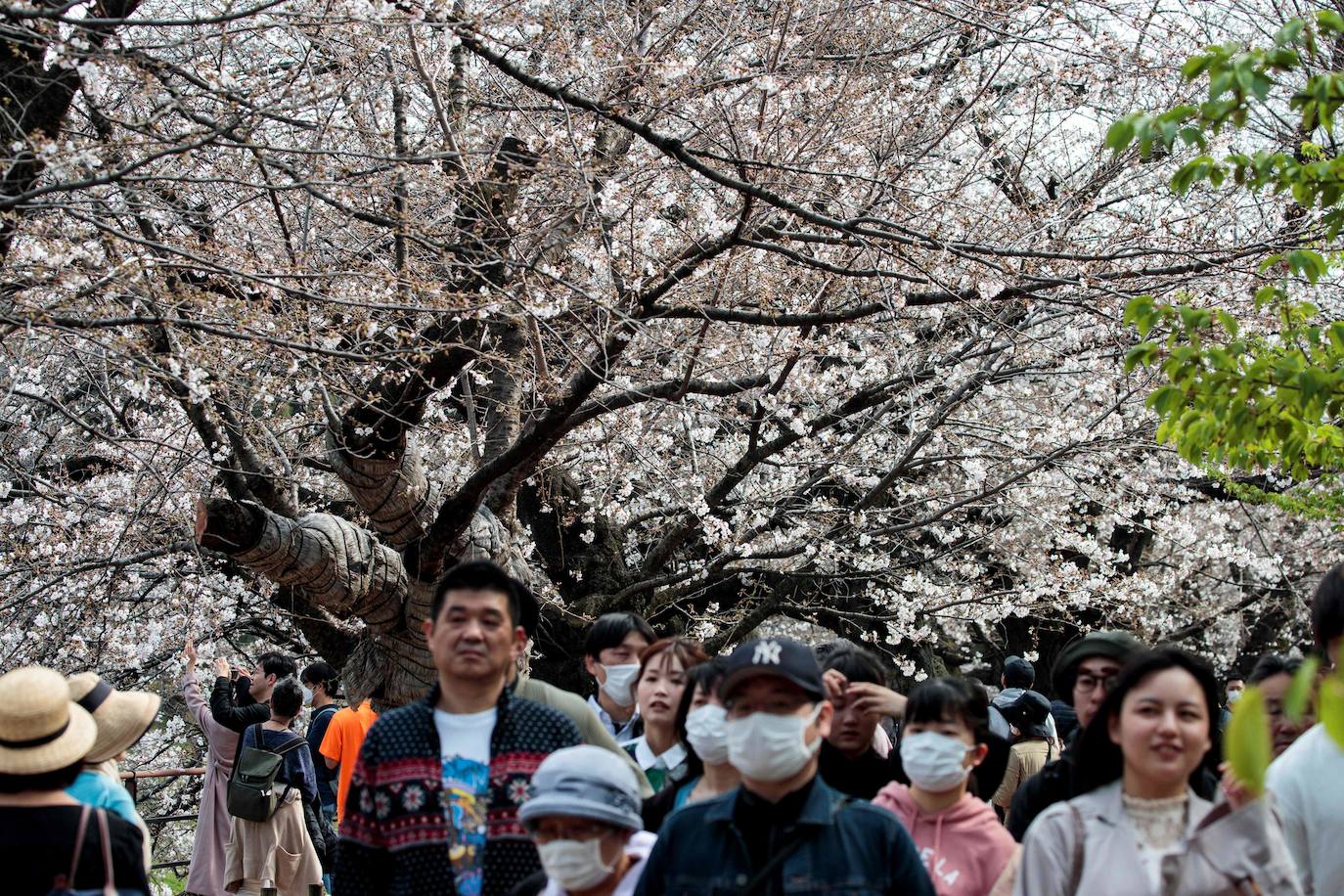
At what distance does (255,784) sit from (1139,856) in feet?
21.5

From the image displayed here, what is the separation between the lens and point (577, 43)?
9391mm

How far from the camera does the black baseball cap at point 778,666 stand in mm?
3371

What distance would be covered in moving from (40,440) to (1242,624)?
17.4 meters

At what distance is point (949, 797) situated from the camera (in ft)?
13.8

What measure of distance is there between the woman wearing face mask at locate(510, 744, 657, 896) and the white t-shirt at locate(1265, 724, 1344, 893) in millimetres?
1614

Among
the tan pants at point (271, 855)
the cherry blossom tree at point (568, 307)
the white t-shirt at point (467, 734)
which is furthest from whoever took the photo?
the tan pants at point (271, 855)

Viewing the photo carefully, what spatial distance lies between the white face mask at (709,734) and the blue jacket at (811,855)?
2.90ft

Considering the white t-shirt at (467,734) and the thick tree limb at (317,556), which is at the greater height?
the thick tree limb at (317,556)

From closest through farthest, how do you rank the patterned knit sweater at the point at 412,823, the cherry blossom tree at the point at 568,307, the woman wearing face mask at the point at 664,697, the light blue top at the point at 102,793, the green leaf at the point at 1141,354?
the patterned knit sweater at the point at 412,823, the light blue top at the point at 102,793, the woman wearing face mask at the point at 664,697, the green leaf at the point at 1141,354, the cherry blossom tree at the point at 568,307

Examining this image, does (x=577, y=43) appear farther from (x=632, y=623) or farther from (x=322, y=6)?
(x=632, y=623)

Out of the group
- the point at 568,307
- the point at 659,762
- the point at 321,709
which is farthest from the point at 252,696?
the point at 659,762

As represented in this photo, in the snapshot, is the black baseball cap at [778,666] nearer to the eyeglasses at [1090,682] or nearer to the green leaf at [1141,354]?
the eyeglasses at [1090,682]

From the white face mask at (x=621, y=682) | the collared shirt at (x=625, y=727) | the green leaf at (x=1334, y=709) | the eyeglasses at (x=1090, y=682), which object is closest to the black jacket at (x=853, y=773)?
the eyeglasses at (x=1090, y=682)

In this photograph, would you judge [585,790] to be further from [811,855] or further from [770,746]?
[811,855]
